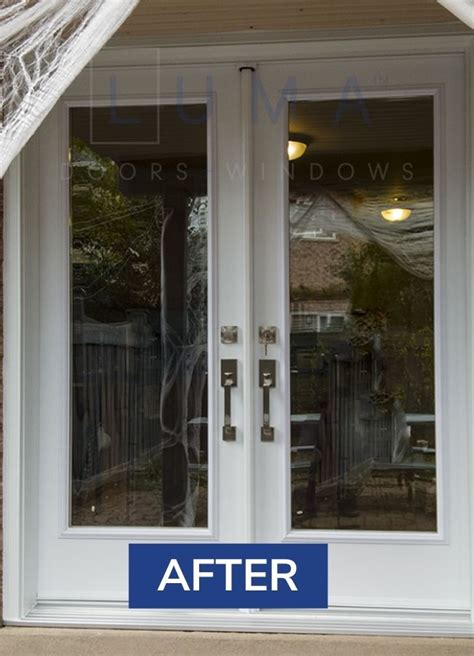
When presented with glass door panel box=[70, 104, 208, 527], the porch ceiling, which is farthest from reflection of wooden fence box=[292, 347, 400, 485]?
the porch ceiling

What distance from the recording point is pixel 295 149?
3.19 m

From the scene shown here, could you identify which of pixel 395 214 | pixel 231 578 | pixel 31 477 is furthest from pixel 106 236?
pixel 231 578

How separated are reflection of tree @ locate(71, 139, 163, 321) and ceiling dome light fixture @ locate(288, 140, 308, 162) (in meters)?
0.56

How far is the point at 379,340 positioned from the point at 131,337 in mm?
970

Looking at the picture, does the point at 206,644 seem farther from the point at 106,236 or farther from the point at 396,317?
the point at 106,236

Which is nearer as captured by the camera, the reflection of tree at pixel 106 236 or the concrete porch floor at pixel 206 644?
the concrete porch floor at pixel 206 644

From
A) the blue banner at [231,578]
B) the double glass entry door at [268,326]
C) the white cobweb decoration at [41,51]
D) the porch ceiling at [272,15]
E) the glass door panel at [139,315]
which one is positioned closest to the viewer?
the white cobweb decoration at [41,51]

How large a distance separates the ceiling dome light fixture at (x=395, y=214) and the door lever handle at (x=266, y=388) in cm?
71

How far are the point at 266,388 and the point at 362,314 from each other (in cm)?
47

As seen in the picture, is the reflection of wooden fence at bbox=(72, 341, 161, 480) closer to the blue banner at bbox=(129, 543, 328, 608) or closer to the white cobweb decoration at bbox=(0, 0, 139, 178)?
the blue banner at bbox=(129, 543, 328, 608)

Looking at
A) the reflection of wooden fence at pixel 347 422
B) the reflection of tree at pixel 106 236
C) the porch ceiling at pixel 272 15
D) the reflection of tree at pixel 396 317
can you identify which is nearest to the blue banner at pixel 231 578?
the reflection of wooden fence at pixel 347 422

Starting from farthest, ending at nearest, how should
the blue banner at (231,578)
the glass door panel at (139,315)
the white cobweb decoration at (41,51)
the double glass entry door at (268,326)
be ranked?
1. the glass door panel at (139,315)
2. the double glass entry door at (268,326)
3. the blue banner at (231,578)
4. the white cobweb decoration at (41,51)

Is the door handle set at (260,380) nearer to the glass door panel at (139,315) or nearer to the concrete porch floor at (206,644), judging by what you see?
the glass door panel at (139,315)

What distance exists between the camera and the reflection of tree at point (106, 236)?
3260 millimetres
